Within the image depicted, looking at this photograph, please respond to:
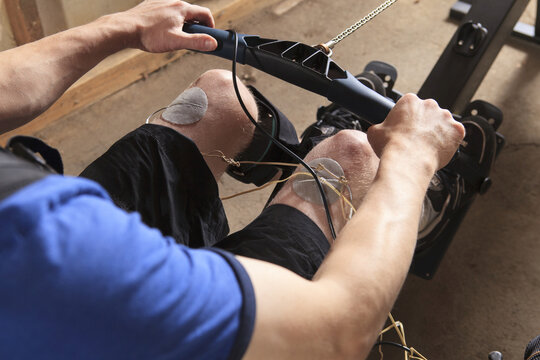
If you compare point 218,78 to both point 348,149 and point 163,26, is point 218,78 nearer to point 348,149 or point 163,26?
point 163,26

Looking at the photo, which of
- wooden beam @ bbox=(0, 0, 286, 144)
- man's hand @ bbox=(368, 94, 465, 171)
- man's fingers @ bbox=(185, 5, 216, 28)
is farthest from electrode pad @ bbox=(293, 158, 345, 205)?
wooden beam @ bbox=(0, 0, 286, 144)

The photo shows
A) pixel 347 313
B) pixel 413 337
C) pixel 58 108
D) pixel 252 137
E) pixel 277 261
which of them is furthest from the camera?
pixel 58 108

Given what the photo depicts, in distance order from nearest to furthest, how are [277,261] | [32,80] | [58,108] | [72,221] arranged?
[72,221], [277,261], [32,80], [58,108]

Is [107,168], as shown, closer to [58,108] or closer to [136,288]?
[136,288]

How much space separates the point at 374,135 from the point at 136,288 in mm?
504

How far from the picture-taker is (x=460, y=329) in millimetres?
1308

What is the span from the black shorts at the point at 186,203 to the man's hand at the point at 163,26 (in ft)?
0.56

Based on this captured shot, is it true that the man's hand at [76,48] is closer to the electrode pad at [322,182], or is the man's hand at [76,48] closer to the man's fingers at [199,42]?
the man's fingers at [199,42]

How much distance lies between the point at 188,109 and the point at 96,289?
607 mm

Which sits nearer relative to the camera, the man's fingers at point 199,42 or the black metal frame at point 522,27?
the man's fingers at point 199,42

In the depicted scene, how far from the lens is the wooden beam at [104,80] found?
168 cm

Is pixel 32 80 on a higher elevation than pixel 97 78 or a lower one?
higher

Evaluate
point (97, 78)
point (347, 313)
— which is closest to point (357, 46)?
point (97, 78)

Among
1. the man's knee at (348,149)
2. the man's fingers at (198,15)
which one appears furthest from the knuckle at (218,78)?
the man's knee at (348,149)
